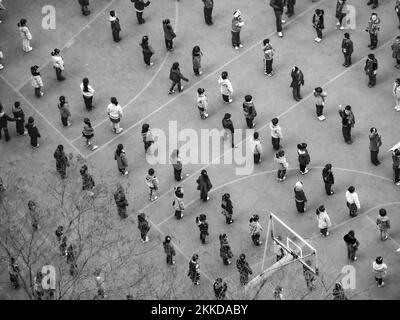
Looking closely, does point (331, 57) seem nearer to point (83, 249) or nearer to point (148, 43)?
point (148, 43)

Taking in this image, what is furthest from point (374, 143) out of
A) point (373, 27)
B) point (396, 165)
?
point (373, 27)

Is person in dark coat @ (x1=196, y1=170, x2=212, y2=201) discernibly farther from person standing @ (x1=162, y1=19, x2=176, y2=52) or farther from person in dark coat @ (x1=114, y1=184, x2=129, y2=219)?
Answer: person standing @ (x1=162, y1=19, x2=176, y2=52)

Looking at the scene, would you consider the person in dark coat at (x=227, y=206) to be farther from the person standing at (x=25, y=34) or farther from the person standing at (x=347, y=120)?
the person standing at (x=25, y=34)

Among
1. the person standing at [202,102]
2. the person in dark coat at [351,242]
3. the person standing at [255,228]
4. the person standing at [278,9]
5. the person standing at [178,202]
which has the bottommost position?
the person in dark coat at [351,242]

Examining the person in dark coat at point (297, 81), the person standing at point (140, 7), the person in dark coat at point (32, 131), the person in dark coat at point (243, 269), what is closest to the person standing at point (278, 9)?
the person in dark coat at point (297, 81)

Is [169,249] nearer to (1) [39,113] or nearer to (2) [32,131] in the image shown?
(2) [32,131]

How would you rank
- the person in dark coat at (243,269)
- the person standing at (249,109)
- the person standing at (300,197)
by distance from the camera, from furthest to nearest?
the person standing at (249,109)
the person standing at (300,197)
the person in dark coat at (243,269)
